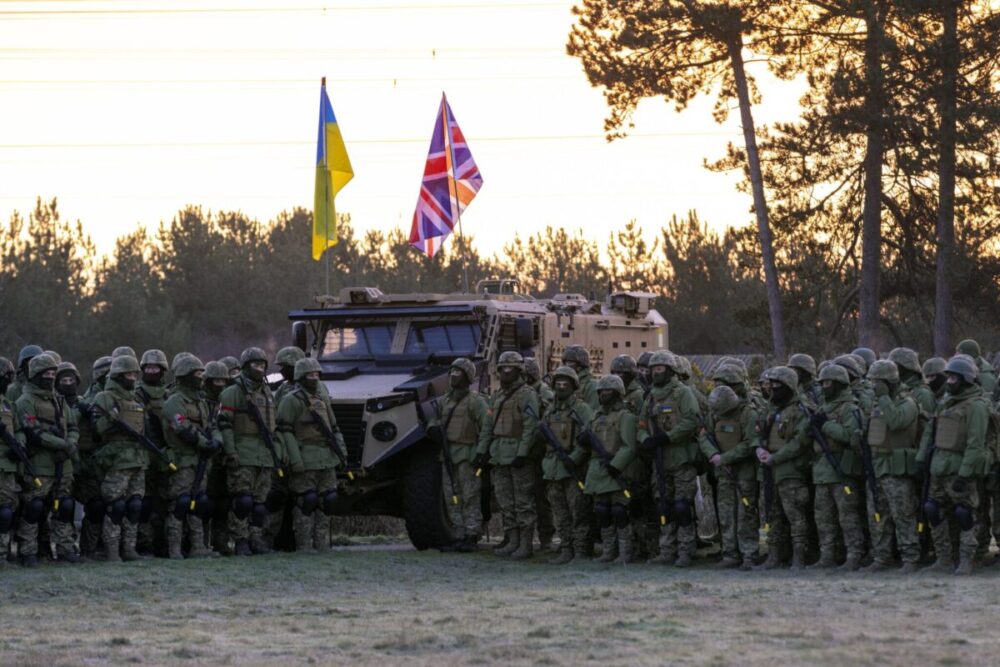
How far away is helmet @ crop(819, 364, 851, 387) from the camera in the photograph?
13922 millimetres

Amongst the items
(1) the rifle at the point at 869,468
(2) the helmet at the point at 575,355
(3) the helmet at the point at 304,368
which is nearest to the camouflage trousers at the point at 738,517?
(1) the rifle at the point at 869,468

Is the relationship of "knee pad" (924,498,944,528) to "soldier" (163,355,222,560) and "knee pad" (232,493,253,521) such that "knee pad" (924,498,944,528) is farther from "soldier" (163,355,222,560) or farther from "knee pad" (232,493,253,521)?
"soldier" (163,355,222,560)

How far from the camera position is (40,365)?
46.5 feet

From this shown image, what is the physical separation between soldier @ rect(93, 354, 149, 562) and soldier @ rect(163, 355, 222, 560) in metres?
0.29

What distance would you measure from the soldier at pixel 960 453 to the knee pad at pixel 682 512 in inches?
80.2

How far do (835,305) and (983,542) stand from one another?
18.8 meters

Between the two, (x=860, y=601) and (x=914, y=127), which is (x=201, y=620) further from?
(x=914, y=127)

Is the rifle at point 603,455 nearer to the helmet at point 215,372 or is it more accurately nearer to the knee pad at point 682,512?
the knee pad at point 682,512

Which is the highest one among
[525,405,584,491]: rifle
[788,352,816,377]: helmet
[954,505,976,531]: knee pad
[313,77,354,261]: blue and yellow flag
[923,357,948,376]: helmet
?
[313,77,354,261]: blue and yellow flag

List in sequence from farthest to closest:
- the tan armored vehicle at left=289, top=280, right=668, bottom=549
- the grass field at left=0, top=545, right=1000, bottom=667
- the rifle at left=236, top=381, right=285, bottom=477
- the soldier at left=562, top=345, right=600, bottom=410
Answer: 1. the tan armored vehicle at left=289, top=280, right=668, bottom=549
2. the soldier at left=562, top=345, right=600, bottom=410
3. the rifle at left=236, top=381, right=285, bottom=477
4. the grass field at left=0, top=545, right=1000, bottom=667

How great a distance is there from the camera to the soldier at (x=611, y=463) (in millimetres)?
14789

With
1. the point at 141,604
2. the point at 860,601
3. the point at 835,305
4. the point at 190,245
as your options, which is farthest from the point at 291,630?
the point at 190,245

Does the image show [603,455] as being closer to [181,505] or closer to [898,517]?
[898,517]

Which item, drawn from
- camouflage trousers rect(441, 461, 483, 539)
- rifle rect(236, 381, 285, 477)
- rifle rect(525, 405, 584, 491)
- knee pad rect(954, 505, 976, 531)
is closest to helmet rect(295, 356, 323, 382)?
rifle rect(236, 381, 285, 477)
